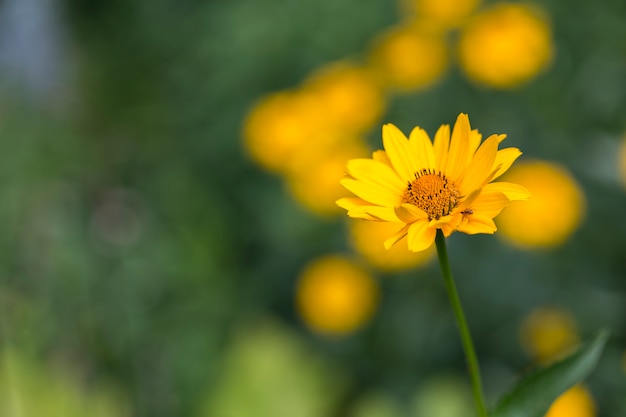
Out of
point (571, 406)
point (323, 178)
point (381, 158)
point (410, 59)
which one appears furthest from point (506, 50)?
point (381, 158)

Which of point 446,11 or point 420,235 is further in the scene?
point 446,11

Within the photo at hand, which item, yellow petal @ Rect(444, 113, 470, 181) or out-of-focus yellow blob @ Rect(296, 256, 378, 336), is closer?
yellow petal @ Rect(444, 113, 470, 181)

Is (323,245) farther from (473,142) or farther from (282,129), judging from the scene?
(473,142)

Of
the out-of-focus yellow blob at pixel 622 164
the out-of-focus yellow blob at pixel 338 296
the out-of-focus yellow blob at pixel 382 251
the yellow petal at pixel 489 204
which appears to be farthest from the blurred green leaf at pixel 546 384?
the out-of-focus yellow blob at pixel 622 164

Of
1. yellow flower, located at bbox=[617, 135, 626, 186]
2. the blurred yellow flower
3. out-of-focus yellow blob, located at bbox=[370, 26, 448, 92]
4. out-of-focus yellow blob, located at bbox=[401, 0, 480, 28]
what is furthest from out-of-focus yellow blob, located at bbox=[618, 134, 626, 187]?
out-of-focus yellow blob, located at bbox=[401, 0, 480, 28]

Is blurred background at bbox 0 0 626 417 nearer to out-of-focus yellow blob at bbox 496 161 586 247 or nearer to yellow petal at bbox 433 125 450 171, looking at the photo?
out-of-focus yellow blob at bbox 496 161 586 247

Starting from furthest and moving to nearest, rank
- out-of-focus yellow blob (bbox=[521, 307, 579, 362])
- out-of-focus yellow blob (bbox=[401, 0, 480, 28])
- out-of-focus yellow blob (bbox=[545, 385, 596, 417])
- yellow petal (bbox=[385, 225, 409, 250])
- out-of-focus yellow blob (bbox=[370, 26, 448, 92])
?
out-of-focus yellow blob (bbox=[401, 0, 480, 28]) → out-of-focus yellow blob (bbox=[370, 26, 448, 92]) → out-of-focus yellow blob (bbox=[521, 307, 579, 362]) → out-of-focus yellow blob (bbox=[545, 385, 596, 417]) → yellow petal (bbox=[385, 225, 409, 250])

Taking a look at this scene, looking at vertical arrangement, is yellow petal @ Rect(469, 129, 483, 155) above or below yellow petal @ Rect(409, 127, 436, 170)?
below

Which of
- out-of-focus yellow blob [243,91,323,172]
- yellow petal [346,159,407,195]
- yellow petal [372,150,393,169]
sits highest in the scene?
out-of-focus yellow blob [243,91,323,172]
